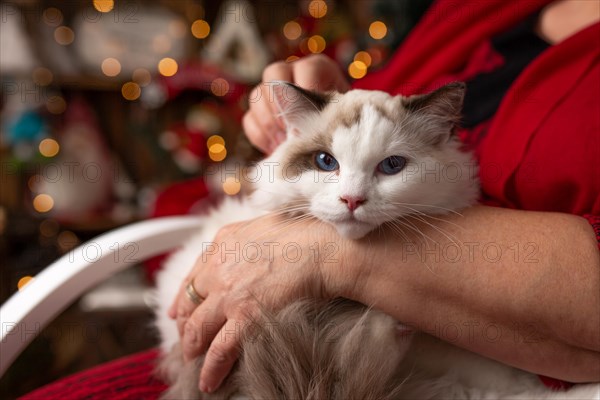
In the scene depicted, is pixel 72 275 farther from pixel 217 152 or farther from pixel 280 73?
pixel 217 152

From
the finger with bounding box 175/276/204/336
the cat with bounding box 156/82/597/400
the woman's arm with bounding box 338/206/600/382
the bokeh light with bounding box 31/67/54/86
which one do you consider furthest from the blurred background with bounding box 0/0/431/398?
the woman's arm with bounding box 338/206/600/382

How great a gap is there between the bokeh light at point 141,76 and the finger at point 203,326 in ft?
6.46

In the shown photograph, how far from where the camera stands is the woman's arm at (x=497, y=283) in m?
0.72

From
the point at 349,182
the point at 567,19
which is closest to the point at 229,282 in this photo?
the point at 349,182

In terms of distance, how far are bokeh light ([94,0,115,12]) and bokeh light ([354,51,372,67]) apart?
132 cm

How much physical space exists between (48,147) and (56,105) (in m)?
0.31

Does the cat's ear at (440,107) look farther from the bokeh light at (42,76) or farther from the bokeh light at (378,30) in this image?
the bokeh light at (42,76)

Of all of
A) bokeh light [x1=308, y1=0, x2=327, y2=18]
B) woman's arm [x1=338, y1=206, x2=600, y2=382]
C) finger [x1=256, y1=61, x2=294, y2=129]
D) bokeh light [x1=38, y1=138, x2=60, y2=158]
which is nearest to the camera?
woman's arm [x1=338, y1=206, x2=600, y2=382]

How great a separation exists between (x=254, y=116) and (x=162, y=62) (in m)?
1.70

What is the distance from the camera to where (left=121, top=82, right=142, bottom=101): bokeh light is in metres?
2.53

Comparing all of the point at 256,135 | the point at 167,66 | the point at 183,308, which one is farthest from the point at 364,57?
the point at 183,308

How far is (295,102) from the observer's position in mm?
845

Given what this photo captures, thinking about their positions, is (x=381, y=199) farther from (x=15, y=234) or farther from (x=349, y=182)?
(x=15, y=234)

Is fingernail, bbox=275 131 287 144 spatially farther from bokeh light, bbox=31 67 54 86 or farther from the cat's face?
bokeh light, bbox=31 67 54 86
